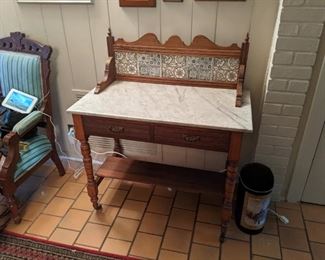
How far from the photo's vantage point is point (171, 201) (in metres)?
1.97

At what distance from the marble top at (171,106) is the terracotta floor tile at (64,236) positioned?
0.77 m

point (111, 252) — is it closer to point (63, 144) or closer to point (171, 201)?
point (171, 201)

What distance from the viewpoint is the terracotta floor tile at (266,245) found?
161 cm

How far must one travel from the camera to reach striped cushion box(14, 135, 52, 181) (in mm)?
1770

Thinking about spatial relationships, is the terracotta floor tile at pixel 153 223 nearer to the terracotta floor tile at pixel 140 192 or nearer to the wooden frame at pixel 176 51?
the terracotta floor tile at pixel 140 192

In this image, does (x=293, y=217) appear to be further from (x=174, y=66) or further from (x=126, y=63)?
(x=126, y=63)

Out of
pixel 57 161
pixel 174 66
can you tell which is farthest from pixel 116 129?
pixel 57 161

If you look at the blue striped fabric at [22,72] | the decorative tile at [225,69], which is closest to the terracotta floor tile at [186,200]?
the decorative tile at [225,69]

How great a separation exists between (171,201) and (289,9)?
52.7 inches

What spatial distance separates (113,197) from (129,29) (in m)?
1.13

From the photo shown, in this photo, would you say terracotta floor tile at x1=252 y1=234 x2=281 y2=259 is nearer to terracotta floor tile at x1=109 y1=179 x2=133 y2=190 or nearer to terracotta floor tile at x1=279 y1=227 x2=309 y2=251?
terracotta floor tile at x1=279 y1=227 x2=309 y2=251

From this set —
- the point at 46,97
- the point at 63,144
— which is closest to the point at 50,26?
the point at 46,97

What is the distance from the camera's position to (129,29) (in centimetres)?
175

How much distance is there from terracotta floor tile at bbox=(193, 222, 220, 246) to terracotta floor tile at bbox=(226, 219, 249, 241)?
69 millimetres
